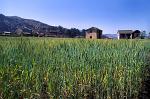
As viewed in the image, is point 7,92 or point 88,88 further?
point 88,88

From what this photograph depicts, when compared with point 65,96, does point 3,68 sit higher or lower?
higher

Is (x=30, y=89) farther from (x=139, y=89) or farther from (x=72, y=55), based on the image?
(x=139, y=89)

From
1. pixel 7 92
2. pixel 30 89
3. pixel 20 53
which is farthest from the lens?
pixel 20 53

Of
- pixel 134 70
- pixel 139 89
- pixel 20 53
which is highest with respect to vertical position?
pixel 20 53

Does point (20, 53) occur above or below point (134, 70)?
above

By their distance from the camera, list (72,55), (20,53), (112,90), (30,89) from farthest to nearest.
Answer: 1. (72,55)
2. (20,53)
3. (112,90)
4. (30,89)

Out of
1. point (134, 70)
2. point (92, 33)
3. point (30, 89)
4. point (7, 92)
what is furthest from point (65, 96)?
point (92, 33)

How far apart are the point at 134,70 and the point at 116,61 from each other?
0.54 m

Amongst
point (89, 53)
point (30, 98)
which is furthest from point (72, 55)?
point (30, 98)

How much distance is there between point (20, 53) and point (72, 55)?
1.37 meters

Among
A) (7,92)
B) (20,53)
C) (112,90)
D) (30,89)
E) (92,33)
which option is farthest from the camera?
(92,33)

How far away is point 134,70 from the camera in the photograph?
7.17 metres

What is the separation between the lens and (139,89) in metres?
6.96

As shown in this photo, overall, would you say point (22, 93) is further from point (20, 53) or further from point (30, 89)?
point (20, 53)
